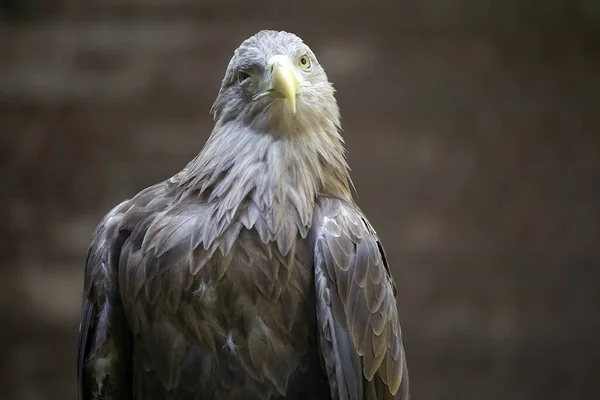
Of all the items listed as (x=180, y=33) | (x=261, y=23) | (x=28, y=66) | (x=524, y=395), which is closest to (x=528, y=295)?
(x=524, y=395)

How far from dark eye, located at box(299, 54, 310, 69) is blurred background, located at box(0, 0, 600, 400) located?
159 centimetres

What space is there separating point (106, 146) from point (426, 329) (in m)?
1.65

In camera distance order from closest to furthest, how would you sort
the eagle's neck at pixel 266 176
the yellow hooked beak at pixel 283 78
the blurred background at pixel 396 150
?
the yellow hooked beak at pixel 283 78 → the eagle's neck at pixel 266 176 → the blurred background at pixel 396 150

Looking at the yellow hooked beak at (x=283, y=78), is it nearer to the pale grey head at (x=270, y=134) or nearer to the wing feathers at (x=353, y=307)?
the pale grey head at (x=270, y=134)

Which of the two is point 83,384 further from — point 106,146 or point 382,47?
point 382,47

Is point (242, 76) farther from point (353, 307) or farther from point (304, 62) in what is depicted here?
point (353, 307)

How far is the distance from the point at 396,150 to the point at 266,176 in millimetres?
1777

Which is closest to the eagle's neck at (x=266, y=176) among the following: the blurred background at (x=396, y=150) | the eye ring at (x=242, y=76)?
the eye ring at (x=242, y=76)

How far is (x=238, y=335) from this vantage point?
82.4 inches

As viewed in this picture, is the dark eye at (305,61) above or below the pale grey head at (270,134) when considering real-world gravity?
above

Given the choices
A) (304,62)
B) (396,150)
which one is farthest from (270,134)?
(396,150)

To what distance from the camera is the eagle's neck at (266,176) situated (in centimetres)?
215

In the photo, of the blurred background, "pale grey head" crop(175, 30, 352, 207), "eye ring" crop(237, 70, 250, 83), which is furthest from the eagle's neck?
the blurred background

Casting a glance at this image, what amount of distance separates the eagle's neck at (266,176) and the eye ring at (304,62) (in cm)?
17
